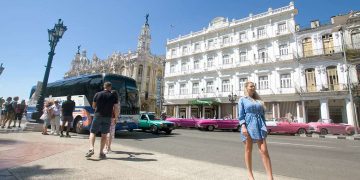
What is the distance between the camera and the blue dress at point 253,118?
341 centimetres

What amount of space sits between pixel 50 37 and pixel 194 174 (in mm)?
12612

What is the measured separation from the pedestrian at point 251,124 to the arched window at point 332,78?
973 inches

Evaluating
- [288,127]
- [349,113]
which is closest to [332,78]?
[349,113]

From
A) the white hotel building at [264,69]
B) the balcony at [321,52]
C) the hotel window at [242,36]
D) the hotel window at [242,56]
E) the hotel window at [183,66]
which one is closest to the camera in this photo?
the balcony at [321,52]

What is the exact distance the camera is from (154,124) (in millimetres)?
15383

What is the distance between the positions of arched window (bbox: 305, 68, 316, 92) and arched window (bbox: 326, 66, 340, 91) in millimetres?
1413

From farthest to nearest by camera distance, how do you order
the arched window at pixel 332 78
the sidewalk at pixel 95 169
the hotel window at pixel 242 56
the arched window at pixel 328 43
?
the hotel window at pixel 242 56, the arched window at pixel 328 43, the arched window at pixel 332 78, the sidewalk at pixel 95 169

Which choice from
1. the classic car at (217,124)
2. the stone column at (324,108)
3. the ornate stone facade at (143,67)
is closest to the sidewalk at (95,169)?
the classic car at (217,124)

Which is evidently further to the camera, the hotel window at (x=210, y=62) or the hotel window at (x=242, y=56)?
the hotel window at (x=210, y=62)

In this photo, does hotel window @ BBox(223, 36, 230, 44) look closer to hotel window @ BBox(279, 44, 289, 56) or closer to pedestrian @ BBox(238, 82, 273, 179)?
hotel window @ BBox(279, 44, 289, 56)

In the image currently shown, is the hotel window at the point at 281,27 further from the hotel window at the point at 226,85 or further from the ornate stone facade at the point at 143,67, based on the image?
the ornate stone facade at the point at 143,67

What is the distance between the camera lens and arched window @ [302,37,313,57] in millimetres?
25125

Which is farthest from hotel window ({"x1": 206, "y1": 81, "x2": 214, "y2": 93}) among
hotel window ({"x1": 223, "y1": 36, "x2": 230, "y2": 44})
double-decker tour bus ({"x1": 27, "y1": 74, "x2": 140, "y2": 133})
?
double-decker tour bus ({"x1": 27, "y1": 74, "x2": 140, "y2": 133})

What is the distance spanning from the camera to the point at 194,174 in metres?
4.09
